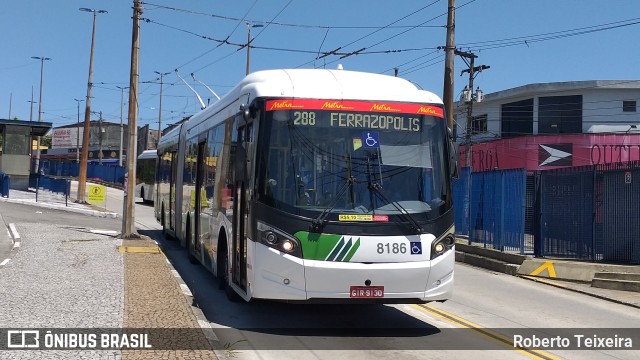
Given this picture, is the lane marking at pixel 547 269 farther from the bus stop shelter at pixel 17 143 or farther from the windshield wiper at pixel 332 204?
the bus stop shelter at pixel 17 143

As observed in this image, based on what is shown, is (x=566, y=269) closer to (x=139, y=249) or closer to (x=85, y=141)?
(x=139, y=249)

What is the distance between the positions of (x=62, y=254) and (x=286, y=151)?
28.4 ft

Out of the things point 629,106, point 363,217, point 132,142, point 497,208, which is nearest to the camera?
point 363,217

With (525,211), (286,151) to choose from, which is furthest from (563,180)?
(286,151)

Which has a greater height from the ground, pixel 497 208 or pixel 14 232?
pixel 497 208

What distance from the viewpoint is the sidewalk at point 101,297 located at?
7.00 meters

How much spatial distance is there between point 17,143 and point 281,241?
3261 cm

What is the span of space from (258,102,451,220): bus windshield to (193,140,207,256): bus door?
5.20m

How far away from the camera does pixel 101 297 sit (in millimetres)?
9656

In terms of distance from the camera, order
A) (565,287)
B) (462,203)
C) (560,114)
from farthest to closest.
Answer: (560,114)
(462,203)
(565,287)

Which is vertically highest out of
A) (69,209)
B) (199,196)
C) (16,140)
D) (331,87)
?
(16,140)

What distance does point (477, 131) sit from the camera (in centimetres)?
4572

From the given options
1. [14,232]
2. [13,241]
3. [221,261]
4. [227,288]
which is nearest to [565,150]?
[14,232]

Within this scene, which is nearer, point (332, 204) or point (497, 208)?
point (332, 204)
